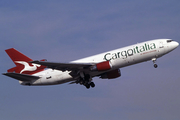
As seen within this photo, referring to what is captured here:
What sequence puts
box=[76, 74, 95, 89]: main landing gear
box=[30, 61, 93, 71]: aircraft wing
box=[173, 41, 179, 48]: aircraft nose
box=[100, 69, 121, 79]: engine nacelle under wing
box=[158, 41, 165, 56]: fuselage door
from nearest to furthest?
box=[30, 61, 93, 71]: aircraft wing → box=[158, 41, 165, 56]: fuselage door → box=[173, 41, 179, 48]: aircraft nose → box=[76, 74, 95, 89]: main landing gear → box=[100, 69, 121, 79]: engine nacelle under wing

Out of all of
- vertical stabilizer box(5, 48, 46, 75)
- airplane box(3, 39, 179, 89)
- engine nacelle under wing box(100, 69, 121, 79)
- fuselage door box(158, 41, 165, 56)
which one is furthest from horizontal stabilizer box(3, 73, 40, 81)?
fuselage door box(158, 41, 165, 56)

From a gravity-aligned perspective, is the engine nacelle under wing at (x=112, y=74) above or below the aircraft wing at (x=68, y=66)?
below

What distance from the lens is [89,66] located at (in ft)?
155

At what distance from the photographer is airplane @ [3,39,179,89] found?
4653 cm

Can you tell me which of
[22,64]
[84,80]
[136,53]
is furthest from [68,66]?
[136,53]

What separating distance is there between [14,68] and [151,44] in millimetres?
24549

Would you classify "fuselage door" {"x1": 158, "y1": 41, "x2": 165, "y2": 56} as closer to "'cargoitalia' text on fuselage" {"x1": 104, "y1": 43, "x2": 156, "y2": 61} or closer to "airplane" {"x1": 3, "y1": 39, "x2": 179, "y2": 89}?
"airplane" {"x1": 3, "y1": 39, "x2": 179, "y2": 89}

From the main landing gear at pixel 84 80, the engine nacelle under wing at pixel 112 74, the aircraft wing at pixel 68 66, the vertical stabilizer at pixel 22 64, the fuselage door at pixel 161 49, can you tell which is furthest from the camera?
the engine nacelle under wing at pixel 112 74

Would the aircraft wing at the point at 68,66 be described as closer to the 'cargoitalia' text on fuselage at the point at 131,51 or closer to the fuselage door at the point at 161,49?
the 'cargoitalia' text on fuselage at the point at 131,51

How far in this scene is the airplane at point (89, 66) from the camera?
46.5 m

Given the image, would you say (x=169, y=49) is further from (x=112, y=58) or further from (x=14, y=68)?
(x=14, y=68)

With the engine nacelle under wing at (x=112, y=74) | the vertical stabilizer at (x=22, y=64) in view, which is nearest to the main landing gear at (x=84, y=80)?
the engine nacelle under wing at (x=112, y=74)

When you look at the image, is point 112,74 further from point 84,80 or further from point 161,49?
point 161,49

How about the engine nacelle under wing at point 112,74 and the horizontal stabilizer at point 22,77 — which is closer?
the horizontal stabilizer at point 22,77
